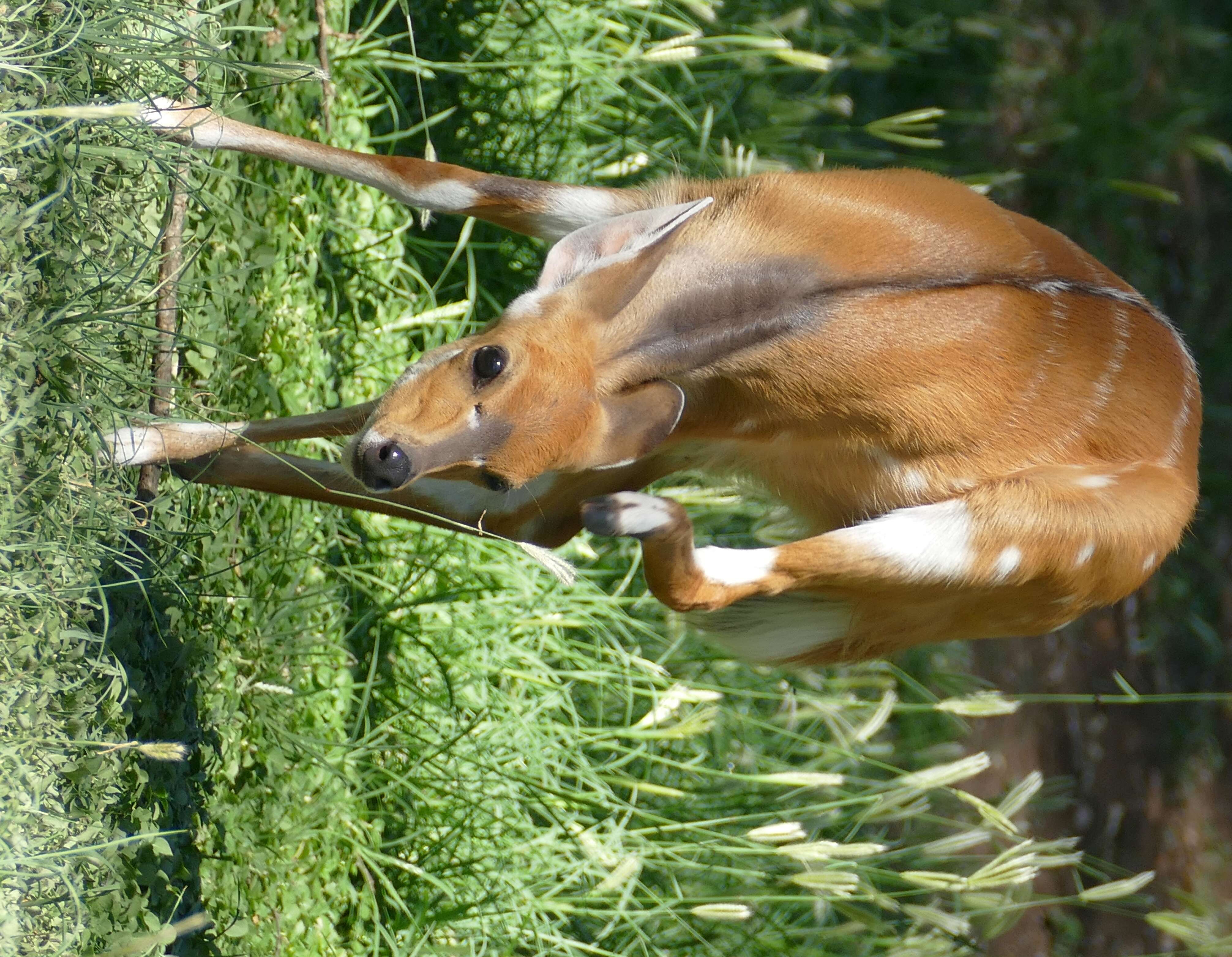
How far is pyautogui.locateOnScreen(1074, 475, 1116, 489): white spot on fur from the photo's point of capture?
295 centimetres

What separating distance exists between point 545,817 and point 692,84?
2702mm

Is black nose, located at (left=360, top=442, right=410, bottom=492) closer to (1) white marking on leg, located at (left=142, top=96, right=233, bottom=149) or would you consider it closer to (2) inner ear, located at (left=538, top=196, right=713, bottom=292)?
(2) inner ear, located at (left=538, top=196, right=713, bottom=292)

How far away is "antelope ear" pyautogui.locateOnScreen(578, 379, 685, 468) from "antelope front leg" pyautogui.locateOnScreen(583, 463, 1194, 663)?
0.69 feet

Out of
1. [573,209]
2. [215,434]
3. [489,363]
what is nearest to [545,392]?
[489,363]

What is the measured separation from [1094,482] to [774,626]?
0.86 metres

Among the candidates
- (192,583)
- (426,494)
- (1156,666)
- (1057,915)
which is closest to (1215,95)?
(1156,666)

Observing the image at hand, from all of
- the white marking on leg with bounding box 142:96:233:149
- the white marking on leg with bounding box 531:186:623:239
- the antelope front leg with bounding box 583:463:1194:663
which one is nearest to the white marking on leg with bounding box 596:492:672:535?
the antelope front leg with bounding box 583:463:1194:663

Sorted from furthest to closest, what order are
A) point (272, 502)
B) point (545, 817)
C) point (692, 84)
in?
point (692, 84), point (545, 817), point (272, 502)

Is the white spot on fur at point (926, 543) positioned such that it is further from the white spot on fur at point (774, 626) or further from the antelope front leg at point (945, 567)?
the white spot on fur at point (774, 626)

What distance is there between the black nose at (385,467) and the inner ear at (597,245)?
57 cm

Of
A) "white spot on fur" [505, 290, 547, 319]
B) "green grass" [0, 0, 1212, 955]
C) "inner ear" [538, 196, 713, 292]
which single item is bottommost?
"green grass" [0, 0, 1212, 955]

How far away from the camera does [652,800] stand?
405cm

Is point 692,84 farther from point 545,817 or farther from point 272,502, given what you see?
point 545,817

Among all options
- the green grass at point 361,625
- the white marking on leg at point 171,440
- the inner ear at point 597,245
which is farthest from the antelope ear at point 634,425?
the green grass at point 361,625
